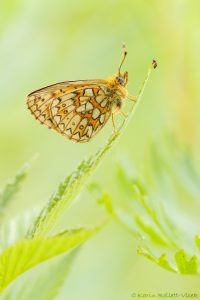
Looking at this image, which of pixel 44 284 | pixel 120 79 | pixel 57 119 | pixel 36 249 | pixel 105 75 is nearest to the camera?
pixel 36 249

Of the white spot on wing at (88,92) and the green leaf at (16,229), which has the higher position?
the white spot on wing at (88,92)

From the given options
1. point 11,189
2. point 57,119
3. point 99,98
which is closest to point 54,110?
point 57,119

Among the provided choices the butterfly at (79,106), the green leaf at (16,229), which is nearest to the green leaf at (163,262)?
the green leaf at (16,229)

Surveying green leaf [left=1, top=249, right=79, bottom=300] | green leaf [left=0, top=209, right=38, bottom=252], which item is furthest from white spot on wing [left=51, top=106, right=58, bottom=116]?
green leaf [left=1, top=249, right=79, bottom=300]

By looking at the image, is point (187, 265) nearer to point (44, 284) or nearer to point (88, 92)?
point (44, 284)

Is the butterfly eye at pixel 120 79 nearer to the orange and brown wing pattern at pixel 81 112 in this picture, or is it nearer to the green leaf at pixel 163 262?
the orange and brown wing pattern at pixel 81 112

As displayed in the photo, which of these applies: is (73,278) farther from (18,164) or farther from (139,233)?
(18,164)

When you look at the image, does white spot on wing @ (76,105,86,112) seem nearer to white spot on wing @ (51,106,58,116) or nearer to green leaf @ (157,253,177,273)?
white spot on wing @ (51,106,58,116)
